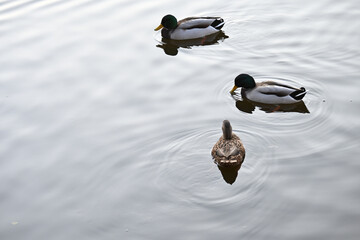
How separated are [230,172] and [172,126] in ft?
4.56

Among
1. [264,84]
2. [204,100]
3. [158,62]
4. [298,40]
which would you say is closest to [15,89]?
[158,62]

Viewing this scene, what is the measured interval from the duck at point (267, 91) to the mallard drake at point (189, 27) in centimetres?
268

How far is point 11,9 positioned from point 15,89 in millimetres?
4225

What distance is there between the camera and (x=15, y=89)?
11273 mm

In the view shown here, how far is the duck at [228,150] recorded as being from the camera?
8.63 m

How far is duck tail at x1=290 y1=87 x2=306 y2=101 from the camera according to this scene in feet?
33.1

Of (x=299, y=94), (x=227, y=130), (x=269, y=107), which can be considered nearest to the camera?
(x=227, y=130)

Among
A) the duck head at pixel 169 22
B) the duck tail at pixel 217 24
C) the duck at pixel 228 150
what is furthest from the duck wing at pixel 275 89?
the duck head at pixel 169 22

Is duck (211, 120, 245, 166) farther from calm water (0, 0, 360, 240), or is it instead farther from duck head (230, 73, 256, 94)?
duck head (230, 73, 256, 94)

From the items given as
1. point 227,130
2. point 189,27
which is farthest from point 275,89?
point 189,27

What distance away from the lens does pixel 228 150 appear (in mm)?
8617

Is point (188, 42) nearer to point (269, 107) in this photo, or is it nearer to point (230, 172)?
point (269, 107)

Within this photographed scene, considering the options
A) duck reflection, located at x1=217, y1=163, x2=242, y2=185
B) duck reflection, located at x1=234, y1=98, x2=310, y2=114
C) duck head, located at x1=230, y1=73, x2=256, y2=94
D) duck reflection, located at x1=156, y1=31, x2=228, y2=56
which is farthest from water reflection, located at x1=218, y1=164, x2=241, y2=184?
duck reflection, located at x1=156, y1=31, x2=228, y2=56

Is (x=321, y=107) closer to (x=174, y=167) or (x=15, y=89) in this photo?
(x=174, y=167)
